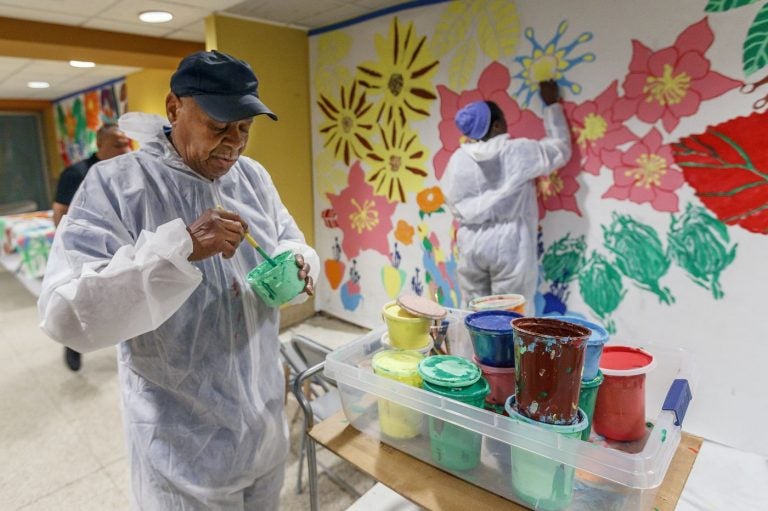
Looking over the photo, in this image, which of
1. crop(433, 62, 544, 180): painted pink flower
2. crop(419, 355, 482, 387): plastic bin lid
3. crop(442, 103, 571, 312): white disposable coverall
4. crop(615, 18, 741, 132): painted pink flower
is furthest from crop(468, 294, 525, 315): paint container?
crop(433, 62, 544, 180): painted pink flower

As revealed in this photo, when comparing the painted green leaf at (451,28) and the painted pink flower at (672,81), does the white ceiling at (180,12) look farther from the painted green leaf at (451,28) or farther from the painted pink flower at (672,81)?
the painted pink flower at (672,81)

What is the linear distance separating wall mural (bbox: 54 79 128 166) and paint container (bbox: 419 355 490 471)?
542cm

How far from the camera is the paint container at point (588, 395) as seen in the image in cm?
93

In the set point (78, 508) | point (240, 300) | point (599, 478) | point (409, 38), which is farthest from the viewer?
point (409, 38)

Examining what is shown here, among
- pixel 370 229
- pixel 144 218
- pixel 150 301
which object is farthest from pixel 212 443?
pixel 370 229

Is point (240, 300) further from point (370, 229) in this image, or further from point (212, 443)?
point (370, 229)

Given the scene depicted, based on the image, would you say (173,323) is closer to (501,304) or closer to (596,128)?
(501,304)

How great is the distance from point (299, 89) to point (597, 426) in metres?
3.23

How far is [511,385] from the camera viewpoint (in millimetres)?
1011

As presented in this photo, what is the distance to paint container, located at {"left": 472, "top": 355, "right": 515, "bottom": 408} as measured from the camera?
101cm

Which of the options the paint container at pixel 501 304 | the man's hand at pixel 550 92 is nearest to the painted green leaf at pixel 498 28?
the man's hand at pixel 550 92

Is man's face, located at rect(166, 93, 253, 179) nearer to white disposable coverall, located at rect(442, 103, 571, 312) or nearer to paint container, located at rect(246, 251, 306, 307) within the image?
paint container, located at rect(246, 251, 306, 307)

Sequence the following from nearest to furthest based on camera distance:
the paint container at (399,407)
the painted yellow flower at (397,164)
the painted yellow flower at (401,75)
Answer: the paint container at (399,407) → the painted yellow flower at (401,75) → the painted yellow flower at (397,164)

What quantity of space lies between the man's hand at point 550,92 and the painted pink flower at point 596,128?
0.07 m
